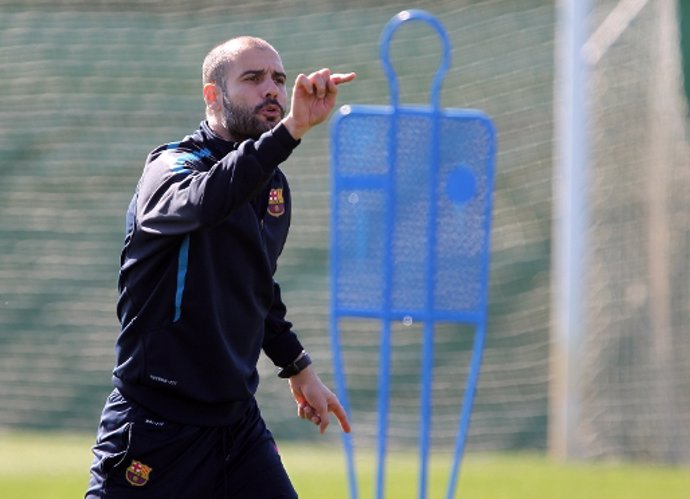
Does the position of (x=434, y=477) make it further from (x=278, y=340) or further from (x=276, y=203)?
(x=276, y=203)

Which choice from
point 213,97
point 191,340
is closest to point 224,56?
point 213,97

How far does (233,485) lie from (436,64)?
6309 millimetres

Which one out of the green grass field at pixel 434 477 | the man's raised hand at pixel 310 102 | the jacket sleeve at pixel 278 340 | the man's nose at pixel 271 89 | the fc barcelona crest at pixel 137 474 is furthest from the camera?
the green grass field at pixel 434 477

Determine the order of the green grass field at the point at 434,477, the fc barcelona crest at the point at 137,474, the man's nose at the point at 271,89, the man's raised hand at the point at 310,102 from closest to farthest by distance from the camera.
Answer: the man's raised hand at the point at 310,102 < the fc barcelona crest at the point at 137,474 < the man's nose at the point at 271,89 < the green grass field at the point at 434,477

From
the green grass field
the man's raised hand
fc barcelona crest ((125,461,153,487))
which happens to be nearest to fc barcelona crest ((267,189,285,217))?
the man's raised hand

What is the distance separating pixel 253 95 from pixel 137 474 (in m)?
1.02

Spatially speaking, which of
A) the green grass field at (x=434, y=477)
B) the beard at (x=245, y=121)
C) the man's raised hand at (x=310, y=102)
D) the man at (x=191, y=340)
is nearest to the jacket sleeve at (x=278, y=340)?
the man at (x=191, y=340)

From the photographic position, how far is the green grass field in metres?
6.78

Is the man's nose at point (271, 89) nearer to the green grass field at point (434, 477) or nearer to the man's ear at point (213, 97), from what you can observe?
the man's ear at point (213, 97)

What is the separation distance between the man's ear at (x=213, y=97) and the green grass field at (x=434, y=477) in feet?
10.0

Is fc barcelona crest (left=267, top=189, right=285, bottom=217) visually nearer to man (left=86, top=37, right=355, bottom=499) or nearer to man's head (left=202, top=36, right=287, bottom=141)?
man (left=86, top=37, right=355, bottom=499)

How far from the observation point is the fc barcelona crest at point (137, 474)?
144 inches

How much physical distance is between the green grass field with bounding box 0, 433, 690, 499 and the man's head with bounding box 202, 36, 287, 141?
3112 mm

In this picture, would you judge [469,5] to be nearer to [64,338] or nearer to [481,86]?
[481,86]
